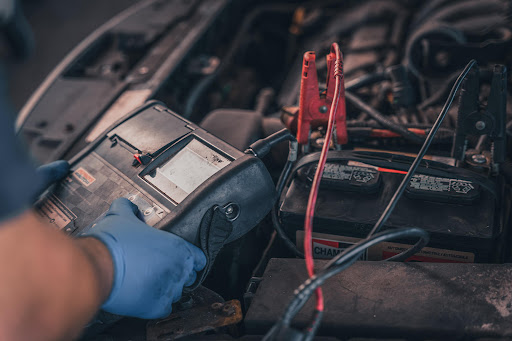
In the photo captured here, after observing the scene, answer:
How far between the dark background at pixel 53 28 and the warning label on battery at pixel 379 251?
3.50 meters

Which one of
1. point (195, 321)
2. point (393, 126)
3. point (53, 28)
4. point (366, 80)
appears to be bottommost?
point (195, 321)

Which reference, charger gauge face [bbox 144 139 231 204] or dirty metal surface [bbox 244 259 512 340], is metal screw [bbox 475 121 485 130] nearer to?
dirty metal surface [bbox 244 259 512 340]

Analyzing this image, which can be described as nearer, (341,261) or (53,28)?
(341,261)

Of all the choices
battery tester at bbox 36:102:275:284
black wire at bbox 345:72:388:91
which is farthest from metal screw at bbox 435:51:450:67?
battery tester at bbox 36:102:275:284

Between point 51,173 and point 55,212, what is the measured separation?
13 cm

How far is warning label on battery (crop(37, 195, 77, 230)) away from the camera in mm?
1135

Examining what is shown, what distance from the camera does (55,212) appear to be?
1181 millimetres

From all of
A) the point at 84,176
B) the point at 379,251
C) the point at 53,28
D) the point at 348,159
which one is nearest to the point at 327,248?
the point at 379,251

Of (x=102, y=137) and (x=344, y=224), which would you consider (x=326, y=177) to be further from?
(x=102, y=137)

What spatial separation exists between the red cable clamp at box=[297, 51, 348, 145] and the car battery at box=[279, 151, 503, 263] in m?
0.13

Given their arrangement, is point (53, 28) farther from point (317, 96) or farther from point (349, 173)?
point (349, 173)

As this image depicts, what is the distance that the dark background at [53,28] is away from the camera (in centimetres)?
417

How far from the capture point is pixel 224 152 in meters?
1.08

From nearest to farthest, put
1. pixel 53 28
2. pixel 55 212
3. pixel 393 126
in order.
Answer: pixel 55 212 → pixel 393 126 → pixel 53 28
